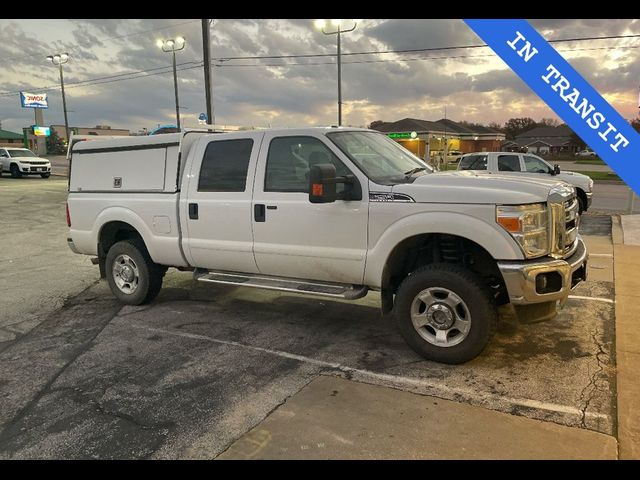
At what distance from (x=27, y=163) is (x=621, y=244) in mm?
32030

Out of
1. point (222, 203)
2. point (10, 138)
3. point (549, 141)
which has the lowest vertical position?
point (222, 203)

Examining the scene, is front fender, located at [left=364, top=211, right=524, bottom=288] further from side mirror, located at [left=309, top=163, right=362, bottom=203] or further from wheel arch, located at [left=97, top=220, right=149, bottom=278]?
wheel arch, located at [left=97, top=220, right=149, bottom=278]

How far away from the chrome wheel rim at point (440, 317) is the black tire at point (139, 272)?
3328 mm

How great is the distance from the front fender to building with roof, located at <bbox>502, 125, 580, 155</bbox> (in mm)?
104380

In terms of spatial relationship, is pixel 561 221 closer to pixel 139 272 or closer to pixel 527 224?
pixel 527 224

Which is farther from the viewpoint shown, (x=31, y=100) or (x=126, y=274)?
(x=31, y=100)

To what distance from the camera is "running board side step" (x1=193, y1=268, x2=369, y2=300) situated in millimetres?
4723

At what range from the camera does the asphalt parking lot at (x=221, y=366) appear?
3389mm

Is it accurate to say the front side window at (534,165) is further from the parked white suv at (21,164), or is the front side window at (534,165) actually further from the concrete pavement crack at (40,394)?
the parked white suv at (21,164)

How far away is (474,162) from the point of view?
13.5 meters

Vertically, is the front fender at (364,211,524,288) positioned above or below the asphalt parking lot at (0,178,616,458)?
above

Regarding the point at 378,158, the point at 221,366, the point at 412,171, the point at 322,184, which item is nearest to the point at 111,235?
the point at 221,366

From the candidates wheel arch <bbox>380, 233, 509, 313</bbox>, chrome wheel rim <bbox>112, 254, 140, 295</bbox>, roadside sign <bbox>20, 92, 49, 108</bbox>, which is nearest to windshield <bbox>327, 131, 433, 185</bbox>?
wheel arch <bbox>380, 233, 509, 313</bbox>

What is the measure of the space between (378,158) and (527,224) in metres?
1.60
